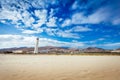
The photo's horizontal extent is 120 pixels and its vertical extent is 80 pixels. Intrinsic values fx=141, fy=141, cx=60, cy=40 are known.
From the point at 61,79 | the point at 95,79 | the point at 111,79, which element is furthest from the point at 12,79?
the point at 111,79

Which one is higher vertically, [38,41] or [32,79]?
[38,41]

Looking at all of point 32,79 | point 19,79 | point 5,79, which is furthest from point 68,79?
point 5,79

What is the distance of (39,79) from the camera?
16.2ft

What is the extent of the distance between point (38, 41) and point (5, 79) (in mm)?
88304

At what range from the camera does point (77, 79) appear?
16.1ft

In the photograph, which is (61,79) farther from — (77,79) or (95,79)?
(95,79)

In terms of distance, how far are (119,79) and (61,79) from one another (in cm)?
198

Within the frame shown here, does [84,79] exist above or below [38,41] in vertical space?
below

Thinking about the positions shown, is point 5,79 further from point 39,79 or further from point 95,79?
point 95,79

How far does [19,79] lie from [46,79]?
3.01ft

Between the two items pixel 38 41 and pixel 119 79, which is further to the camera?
pixel 38 41

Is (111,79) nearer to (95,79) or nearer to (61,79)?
(95,79)

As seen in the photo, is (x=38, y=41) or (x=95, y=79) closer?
(x=95, y=79)

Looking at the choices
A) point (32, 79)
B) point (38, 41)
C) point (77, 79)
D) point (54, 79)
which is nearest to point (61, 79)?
point (54, 79)
